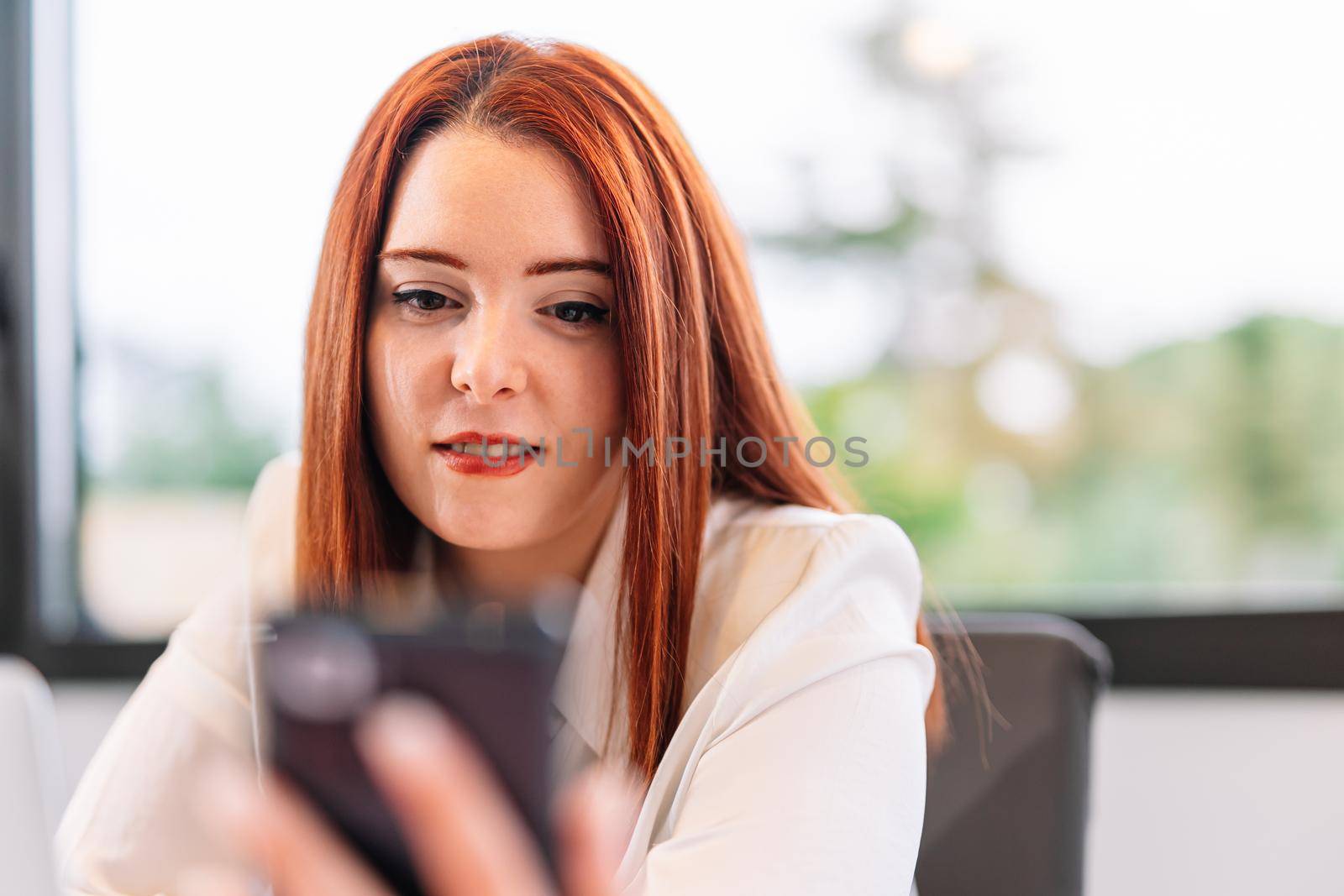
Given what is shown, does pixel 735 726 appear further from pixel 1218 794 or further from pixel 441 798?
pixel 1218 794

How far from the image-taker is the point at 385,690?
1.65 ft

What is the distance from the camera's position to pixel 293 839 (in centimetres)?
52

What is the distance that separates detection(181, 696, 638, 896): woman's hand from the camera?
1.63 ft

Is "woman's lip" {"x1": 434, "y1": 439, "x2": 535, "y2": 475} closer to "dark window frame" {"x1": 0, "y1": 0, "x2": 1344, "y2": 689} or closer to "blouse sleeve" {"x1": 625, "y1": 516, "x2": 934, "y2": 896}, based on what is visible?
"blouse sleeve" {"x1": 625, "y1": 516, "x2": 934, "y2": 896}

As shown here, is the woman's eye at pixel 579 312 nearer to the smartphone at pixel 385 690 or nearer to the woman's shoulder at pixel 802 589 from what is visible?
the woman's shoulder at pixel 802 589

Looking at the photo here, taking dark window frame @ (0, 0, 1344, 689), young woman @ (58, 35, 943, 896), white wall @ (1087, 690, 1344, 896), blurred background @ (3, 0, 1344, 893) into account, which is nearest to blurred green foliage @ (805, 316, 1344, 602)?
blurred background @ (3, 0, 1344, 893)

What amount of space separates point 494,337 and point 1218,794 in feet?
3.47

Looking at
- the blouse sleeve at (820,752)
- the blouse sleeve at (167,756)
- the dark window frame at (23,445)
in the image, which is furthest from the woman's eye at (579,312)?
the dark window frame at (23,445)

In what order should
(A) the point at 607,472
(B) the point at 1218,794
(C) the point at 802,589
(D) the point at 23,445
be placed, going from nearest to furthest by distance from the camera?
(C) the point at 802,589 < (A) the point at 607,472 < (B) the point at 1218,794 < (D) the point at 23,445

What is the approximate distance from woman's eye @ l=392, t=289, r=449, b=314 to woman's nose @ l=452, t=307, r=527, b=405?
5 centimetres

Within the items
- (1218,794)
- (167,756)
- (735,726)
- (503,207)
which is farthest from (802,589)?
(1218,794)

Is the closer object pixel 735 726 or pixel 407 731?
pixel 407 731

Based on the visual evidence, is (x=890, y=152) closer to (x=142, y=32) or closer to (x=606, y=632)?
(x=606, y=632)

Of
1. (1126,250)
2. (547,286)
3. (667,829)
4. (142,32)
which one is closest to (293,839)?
(667,829)
